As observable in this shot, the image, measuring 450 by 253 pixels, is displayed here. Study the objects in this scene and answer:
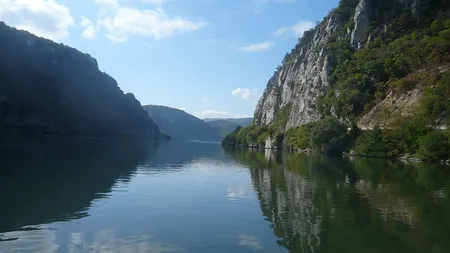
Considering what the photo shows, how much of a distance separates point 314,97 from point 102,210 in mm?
133827

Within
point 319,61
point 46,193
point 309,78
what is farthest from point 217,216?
point 309,78

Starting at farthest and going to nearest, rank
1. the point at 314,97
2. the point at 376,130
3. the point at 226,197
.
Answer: the point at 314,97
the point at 376,130
the point at 226,197

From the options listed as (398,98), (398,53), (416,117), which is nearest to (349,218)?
(416,117)

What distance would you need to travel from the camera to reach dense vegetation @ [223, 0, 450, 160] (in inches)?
3295

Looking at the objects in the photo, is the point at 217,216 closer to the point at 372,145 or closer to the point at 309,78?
the point at 372,145

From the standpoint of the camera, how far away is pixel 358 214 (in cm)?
2438

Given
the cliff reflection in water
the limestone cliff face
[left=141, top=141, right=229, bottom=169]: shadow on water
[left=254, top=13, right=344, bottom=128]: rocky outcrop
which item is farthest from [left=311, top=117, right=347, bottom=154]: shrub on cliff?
the cliff reflection in water

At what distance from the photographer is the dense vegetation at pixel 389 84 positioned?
3295 inches

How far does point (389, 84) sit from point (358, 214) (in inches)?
3804

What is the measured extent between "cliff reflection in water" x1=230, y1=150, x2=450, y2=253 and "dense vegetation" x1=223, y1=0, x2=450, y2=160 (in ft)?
154

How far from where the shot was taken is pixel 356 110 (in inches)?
4638

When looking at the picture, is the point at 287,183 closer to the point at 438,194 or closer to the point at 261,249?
the point at 438,194

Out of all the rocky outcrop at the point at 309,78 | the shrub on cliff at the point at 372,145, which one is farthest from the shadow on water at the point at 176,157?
the rocky outcrop at the point at 309,78

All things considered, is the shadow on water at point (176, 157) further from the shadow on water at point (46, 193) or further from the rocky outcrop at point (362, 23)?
the rocky outcrop at point (362, 23)
